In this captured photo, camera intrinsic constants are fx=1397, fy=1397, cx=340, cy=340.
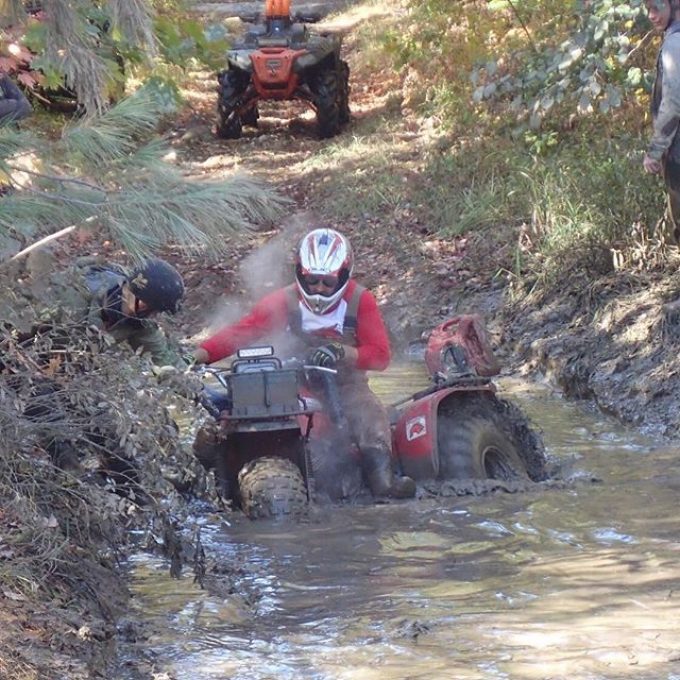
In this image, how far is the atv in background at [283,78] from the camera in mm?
18938

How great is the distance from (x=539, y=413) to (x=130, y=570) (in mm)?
4476

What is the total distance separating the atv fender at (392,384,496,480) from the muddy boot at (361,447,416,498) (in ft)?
0.49

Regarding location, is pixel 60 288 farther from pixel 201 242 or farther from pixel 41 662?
pixel 41 662

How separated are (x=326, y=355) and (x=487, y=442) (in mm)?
1124

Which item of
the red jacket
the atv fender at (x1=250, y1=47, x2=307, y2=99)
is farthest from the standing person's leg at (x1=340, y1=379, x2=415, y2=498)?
the atv fender at (x1=250, y1=47, x2=307, y2=99)

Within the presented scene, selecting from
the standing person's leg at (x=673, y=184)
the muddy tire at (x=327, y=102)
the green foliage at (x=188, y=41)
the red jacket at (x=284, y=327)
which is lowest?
the red jacket at (x=284, y=327)

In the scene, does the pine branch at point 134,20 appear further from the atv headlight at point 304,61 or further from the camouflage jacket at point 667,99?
the atv headlight at point 304,61

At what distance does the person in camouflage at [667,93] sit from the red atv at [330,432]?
5.72ft

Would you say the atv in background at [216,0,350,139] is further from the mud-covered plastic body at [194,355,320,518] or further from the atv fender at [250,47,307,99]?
the mud-covered plastic body at [194,355,320,518]

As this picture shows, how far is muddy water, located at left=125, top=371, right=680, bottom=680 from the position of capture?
5.11 meters

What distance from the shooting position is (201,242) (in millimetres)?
5195

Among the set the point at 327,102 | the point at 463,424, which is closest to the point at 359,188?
the point at 327,102

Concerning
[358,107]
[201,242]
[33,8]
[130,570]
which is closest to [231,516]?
[130,570]

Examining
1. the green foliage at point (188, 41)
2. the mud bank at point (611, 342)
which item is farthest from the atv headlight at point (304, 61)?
the green foliage at point (188, 41)
